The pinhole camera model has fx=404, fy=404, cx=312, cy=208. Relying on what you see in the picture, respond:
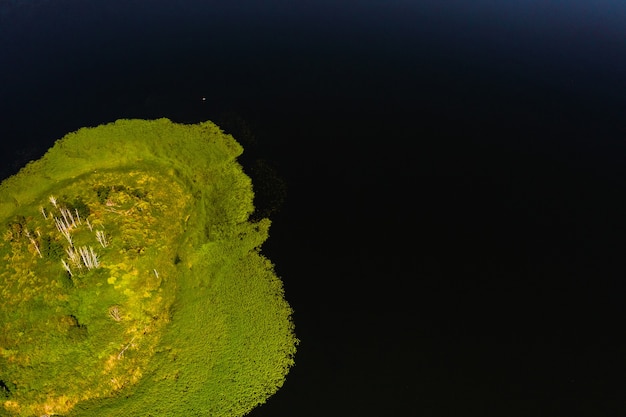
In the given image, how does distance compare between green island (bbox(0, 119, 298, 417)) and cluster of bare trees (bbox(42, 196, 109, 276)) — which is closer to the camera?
green island (bbox(0, 119, 298, 417))

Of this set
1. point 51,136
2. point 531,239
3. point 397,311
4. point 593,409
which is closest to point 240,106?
point 51,136

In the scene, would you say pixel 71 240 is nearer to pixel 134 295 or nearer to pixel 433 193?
pixel 134 295

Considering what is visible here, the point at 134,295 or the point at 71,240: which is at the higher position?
the point at 71,240

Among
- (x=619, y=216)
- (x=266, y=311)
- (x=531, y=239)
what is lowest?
(x=266, y=311)

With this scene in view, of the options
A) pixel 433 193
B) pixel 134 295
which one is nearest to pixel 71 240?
pixel 134 295

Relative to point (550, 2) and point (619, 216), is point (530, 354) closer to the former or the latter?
point (619, 216)

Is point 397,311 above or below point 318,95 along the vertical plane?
below

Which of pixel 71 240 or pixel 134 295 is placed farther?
pixel 71 240

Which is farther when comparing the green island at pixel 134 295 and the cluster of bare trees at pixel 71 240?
the cluster of bare trees at pixel 71 240
